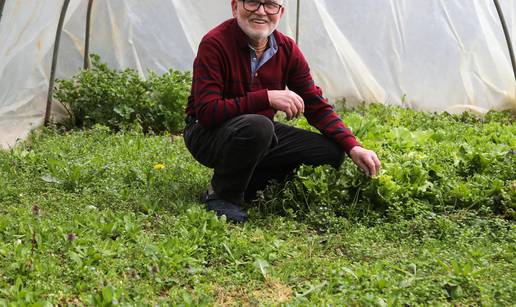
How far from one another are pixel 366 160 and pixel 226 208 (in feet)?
2.66

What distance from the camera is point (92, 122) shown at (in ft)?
24.1

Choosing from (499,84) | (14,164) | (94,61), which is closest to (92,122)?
(94,61)

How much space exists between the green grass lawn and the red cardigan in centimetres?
37

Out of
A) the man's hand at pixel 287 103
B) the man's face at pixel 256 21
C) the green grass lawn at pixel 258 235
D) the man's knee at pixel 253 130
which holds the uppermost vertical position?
the man's face at pixel 256 21

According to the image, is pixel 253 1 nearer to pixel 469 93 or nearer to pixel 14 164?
pixel 14 164

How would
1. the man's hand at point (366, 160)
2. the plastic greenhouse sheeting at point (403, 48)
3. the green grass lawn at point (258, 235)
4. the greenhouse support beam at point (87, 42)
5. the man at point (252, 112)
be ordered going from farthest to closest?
the plastic greenhouse sheeting at point (403, 48), the greenhouse support beam at point (87, 42), the man's hand at point (366, 160), the man at point (252, 112), the green grass lawn at point (258, 235)

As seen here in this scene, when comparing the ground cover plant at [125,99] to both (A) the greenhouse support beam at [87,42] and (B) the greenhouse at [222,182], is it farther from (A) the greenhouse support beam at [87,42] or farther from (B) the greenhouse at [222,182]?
(A) the greenhouse support beam at [87,42]

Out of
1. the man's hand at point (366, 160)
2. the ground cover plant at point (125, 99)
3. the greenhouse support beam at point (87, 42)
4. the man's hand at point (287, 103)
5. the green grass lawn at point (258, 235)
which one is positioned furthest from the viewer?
the greenhouse support beam at point (87, 42)

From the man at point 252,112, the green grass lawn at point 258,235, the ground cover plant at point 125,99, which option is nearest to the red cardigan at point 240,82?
the man at point 252,112

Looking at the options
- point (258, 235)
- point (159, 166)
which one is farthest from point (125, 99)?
point (258, 235)

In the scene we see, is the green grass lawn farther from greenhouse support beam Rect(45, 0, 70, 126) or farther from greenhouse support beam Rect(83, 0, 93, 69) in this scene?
greenhouse support beam Rect(83, 0, 93, 69)

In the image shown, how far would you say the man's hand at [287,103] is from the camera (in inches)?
167

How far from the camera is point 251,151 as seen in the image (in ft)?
14.4

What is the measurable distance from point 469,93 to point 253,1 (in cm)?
474
